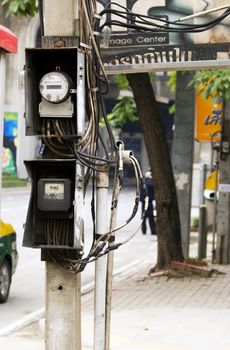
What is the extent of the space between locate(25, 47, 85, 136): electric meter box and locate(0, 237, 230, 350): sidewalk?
356 cm

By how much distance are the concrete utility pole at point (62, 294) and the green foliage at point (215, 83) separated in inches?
218

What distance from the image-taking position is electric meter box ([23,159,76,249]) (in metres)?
5.11

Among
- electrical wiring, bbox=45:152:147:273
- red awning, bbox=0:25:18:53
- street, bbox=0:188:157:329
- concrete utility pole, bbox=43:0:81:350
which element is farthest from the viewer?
street, bbox=0:188:157:329

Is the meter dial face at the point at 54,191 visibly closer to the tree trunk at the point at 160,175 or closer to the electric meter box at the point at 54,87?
the electric meter box at the point at 54,87

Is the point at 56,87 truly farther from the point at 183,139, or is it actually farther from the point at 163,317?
the point at 183,139

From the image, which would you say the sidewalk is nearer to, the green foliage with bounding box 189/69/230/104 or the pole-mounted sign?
the green foliage with bounding box 189/69/230/104

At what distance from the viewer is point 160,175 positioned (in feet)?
42.9

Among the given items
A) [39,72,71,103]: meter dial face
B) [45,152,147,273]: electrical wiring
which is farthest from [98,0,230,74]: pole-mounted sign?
[45,152,147,273]: electrical wiring

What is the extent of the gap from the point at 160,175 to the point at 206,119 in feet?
15.4

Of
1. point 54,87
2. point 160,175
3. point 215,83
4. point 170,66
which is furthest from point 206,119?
point 54,87

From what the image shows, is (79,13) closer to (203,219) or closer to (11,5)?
(11,5)

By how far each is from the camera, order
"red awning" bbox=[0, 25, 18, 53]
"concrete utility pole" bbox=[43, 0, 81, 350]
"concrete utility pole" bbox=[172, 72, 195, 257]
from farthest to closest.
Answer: "concrete utility pole" bbox=[172, 72, 195, 257]
"red awning" bbox=[0, 25, 18, 53]
"concrete utility pole" bbox=[43, 0, 81, 350]

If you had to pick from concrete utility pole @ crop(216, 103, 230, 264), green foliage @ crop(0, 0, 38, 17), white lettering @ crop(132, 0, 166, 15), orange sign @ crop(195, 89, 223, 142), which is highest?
green foliage @ crop(0, 0, 38, 17)

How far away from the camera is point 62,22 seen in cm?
541
